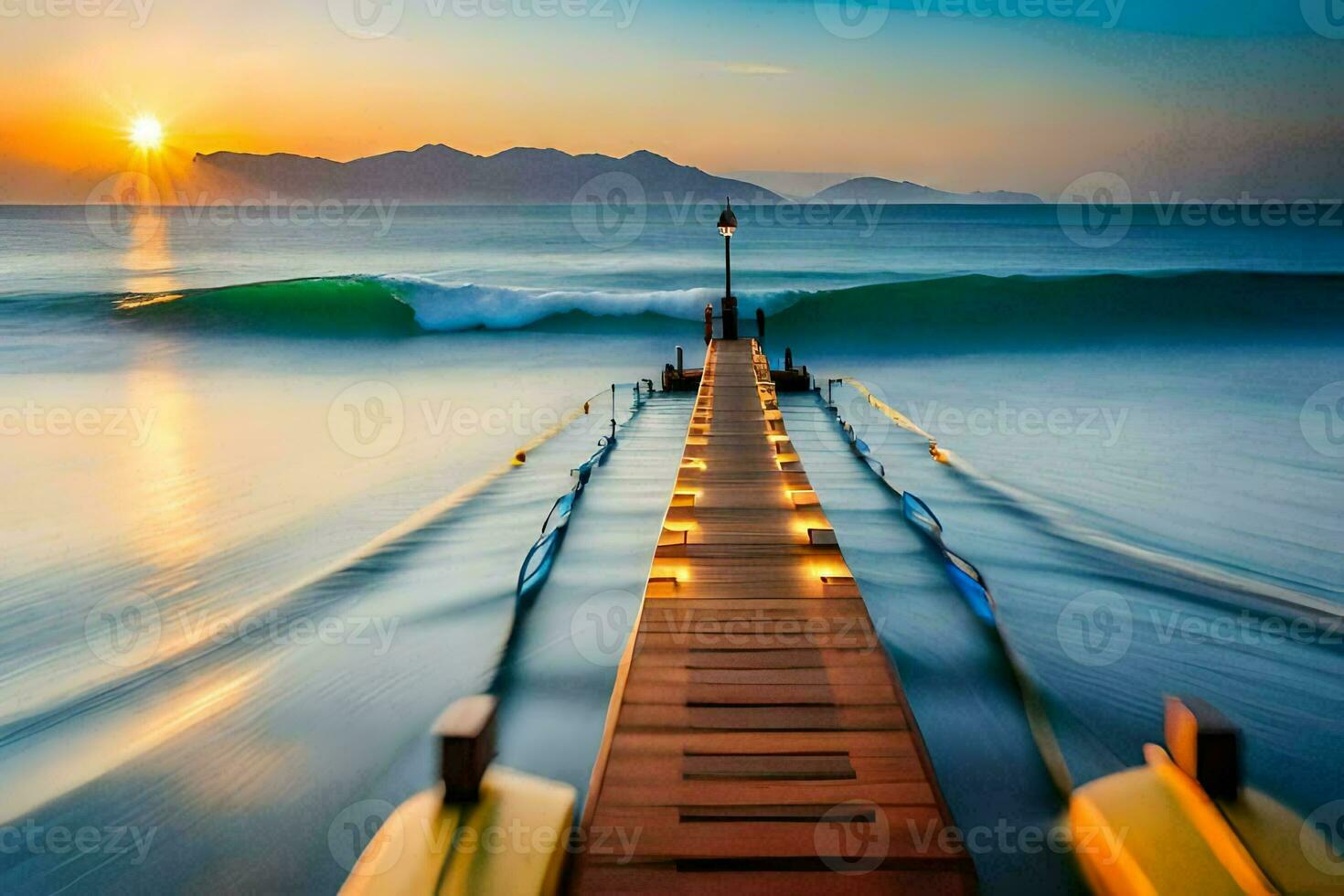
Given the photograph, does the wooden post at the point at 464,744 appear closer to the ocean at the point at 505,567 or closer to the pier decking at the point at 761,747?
the pier decking at the point at 761,747

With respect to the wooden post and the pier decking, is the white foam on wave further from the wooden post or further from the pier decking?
the wooden post

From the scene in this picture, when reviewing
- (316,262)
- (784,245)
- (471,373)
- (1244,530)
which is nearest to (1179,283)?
(784,245)

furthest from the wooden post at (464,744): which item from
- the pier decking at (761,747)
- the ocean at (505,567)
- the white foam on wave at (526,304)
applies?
the white foam on wave at (526,304)

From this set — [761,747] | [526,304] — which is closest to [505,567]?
[761,747]

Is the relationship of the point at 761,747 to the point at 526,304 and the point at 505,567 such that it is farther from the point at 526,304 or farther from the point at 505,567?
the point at 526,304

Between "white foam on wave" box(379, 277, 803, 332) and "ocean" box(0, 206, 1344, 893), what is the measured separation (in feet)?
17.2

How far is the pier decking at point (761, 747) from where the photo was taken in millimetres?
2334

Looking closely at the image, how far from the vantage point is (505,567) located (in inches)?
292

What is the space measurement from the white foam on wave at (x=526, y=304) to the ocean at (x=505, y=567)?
5.25 meters

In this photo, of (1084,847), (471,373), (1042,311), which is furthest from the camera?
(1042,311)

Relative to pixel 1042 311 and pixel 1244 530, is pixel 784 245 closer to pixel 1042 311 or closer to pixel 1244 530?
pixel 1042 311

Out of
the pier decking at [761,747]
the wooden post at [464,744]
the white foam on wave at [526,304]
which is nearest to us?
the pier decking at [761,747]

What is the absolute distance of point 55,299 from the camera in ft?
106

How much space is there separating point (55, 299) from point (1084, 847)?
38390mm
